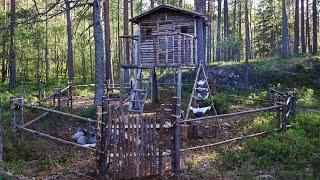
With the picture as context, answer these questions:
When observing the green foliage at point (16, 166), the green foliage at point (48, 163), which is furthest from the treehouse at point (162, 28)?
the green foliage at point (16, 166)

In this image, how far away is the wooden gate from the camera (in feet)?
30.2

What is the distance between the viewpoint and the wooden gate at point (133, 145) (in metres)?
9.20

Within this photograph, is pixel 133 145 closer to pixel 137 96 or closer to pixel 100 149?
pixel 100 149

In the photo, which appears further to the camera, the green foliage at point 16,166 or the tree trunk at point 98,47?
the tree trunk at point 98,47

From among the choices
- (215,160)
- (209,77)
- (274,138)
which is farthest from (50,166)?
(209,77)

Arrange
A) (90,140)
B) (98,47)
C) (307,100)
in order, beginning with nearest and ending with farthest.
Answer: (90,140)
(98,47)
(307,100)

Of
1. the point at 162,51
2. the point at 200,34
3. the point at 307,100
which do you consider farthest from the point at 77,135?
the point at 307,100

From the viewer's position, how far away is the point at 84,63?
5162 centimetres

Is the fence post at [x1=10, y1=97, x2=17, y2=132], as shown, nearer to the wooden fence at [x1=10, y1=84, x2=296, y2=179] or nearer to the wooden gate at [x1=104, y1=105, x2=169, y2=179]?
the wooden fence at [x1=10, y1=84, x2=296, y2=179]

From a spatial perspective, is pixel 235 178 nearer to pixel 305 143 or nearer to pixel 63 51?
pixel 305 143

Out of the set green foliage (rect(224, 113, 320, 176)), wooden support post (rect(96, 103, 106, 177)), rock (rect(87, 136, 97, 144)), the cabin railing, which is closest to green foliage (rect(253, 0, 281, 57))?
the cabin railing

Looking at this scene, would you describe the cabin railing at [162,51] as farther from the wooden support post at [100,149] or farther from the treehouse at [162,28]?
the wooden support post at [100,149]

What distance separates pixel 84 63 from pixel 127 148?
43.8 metres

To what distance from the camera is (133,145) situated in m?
9.20
